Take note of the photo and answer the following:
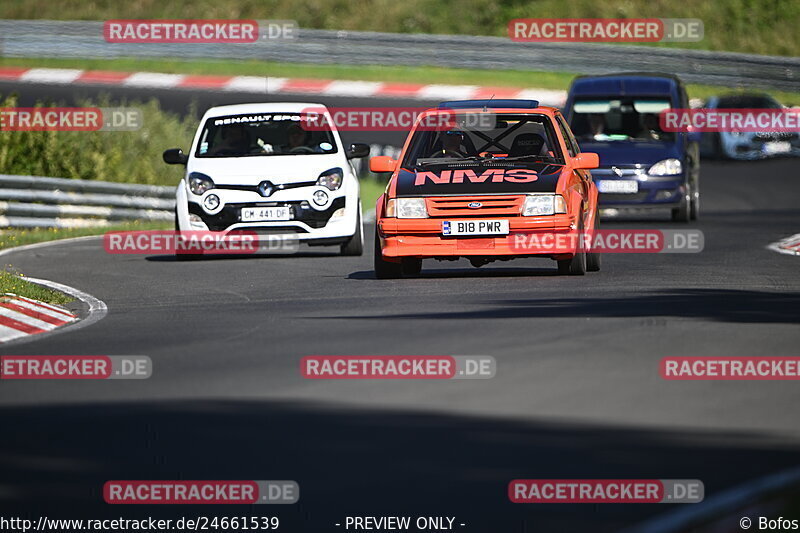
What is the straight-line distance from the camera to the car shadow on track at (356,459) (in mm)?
6246

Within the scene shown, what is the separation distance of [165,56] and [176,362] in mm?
31712

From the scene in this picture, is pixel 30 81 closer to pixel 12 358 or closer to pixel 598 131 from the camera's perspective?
pixel 598 131

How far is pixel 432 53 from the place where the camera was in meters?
39.5

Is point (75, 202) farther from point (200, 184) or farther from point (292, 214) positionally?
point (292, 214)

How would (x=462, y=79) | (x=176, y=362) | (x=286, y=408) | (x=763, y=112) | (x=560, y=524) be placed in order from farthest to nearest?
(x=462, y=79), (x=763, y=112), (x=176, y=362), (x=286, y=408), (x=560, y=524)

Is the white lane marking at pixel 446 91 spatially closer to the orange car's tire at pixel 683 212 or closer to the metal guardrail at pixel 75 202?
the metal guardrail at pixel 75 202

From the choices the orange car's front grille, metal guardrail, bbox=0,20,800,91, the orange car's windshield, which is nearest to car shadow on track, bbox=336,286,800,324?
the orange car's front grille

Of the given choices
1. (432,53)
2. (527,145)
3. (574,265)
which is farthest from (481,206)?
(432,53)

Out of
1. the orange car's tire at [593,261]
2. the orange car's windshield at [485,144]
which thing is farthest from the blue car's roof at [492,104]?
the orange car's tire at [593,261]

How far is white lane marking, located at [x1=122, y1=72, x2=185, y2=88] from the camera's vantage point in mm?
39700

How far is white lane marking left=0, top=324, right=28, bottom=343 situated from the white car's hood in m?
6.29

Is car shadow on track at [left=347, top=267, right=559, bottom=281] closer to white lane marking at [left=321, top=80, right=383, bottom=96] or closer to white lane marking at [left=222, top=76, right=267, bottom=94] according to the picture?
white lane marking at [left=321, top=80, right=383, bottom=96]

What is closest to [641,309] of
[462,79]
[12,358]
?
[12,358]

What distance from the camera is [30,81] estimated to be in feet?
130
